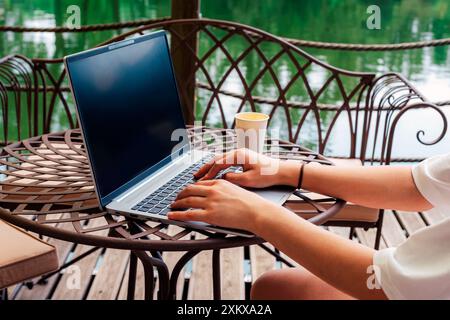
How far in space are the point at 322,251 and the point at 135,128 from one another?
1.54ft

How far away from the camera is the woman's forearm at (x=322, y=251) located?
863mm

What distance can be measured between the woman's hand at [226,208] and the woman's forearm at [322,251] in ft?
0.05

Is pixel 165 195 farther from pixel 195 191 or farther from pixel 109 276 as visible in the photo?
pixel 109 276

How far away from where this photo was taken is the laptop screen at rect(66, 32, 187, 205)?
1.02m

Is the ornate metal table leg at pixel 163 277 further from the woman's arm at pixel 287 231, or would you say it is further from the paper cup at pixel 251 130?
the paper cup at pixel 251 130

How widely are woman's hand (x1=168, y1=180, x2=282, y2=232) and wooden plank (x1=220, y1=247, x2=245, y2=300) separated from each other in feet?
3.17

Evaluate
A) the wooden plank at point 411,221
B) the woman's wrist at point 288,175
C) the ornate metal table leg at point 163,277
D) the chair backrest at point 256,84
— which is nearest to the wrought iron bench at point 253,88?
the chair backrest at point 256,84

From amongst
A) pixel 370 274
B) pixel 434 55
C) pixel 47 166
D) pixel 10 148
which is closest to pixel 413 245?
pixel 370 274

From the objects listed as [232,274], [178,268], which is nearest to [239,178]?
[178,268]

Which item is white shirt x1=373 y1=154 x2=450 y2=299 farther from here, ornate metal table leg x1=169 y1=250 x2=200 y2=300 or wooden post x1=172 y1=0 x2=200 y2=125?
wooden post x1=172 y1=0 x2=200 y2=125

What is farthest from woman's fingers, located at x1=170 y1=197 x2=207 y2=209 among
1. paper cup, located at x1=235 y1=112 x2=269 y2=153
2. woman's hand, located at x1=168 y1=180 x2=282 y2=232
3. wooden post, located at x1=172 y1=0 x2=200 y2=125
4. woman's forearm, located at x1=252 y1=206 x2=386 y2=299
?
wooden post, located at x1=172 y1=0 x2=200 y2=125
